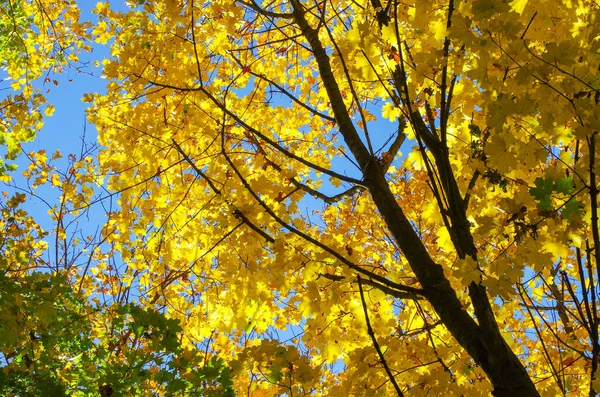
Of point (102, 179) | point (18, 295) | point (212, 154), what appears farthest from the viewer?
point (102, 179)

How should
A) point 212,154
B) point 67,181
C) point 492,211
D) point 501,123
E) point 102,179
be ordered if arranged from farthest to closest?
point 67,181
point 102,179
point 212,154
point 492,211
point 501,123

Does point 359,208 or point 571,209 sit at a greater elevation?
point 359,208

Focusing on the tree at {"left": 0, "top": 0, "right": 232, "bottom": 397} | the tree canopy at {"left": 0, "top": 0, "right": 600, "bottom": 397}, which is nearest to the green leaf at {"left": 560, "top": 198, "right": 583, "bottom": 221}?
the tree canopy at {"left": 0, "top": 0, "right": 600, "bottom": 397}

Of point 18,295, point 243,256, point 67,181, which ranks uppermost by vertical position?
point 67,181

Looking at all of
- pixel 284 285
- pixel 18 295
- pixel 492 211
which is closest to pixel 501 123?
pixel 492 211

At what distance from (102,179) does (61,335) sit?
170 centimetres

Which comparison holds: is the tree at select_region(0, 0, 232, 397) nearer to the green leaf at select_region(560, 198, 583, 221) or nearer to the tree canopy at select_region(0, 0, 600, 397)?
the tree canopy at select_region(0, 0, 600, 397)

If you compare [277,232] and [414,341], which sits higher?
[277,232]

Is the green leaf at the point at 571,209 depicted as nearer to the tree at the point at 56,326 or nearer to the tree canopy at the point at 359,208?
the tree canopy at the point at 359,208

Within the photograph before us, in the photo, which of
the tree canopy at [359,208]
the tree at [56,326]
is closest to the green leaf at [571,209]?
the tree canopy at [359,208]

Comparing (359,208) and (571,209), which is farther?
(359,208)

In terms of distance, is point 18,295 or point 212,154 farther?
point 212,154

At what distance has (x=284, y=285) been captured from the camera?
271 centimetres

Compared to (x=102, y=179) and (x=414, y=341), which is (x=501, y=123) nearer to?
(x=414, y=341)
